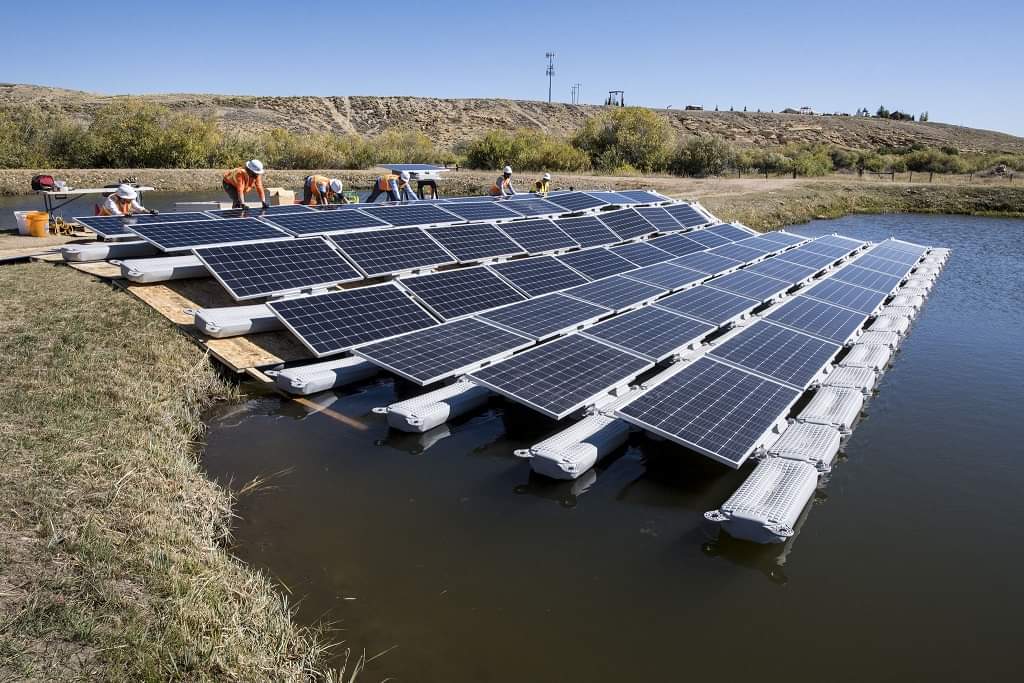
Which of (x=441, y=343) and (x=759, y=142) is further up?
(x=759, y=142)

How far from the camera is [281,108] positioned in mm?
90062

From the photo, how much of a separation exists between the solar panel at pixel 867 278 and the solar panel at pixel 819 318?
3387 millimetres

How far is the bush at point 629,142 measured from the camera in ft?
174

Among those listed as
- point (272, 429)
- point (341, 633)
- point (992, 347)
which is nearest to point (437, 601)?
point (341, 633)

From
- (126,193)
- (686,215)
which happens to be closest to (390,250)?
(126,193)

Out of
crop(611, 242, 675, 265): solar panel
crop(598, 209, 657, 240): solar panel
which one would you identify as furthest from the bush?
crop(611, 242, 675, 265): solar panel

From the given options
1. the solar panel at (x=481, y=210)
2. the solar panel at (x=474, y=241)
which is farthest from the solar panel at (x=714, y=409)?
the solar panel at (x=481, y=210)

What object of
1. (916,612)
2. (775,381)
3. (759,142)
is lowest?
(916,612)

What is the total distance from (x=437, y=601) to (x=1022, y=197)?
161ft

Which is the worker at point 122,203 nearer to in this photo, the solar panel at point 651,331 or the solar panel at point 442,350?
the solar panel at point 442,350

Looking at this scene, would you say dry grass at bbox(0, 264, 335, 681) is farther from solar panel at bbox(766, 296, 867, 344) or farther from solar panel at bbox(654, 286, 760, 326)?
solar panel at bbox(766, 296, 867, 344)

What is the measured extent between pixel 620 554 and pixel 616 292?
27.4ft

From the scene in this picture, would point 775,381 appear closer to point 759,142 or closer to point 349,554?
point 349,554

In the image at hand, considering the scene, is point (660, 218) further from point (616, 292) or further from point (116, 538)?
point (116, 538)
